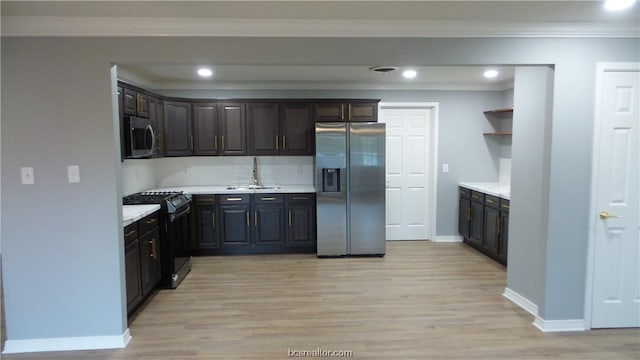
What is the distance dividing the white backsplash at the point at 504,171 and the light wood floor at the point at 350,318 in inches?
62.6

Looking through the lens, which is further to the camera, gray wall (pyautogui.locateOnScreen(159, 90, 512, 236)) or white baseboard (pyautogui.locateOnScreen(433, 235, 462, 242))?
white baseboard (pyautogui.locateOnScreen(433, 235, 462, 242))

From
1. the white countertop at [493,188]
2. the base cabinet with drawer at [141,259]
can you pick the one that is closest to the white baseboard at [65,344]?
the base cabinet with drawer at [141,259]

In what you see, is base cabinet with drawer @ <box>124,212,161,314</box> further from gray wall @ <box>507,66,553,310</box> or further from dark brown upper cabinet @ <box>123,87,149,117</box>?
gray wall @ <box>507,66,553,310</box>

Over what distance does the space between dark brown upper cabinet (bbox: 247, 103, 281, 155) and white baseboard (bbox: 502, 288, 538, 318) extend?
11.1ft

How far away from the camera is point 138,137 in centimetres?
418

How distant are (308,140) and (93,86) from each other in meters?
3.15

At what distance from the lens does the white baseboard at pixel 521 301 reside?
345 centimetres

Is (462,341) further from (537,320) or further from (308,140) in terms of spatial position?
(308,140)

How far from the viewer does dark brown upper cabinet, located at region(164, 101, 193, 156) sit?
534cm

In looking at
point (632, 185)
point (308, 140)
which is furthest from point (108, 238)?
point (632, 185)

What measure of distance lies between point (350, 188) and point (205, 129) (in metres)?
2.20

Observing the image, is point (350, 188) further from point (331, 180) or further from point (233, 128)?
point (233, 128)

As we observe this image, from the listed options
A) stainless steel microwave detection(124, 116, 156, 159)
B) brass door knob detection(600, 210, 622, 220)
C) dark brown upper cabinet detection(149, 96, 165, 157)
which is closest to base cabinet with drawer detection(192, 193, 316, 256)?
dark brown upper cabinet detection(149, 96, 165, 157)

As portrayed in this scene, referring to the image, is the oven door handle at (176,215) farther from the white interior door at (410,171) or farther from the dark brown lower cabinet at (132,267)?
the white interior door at (410,171)
